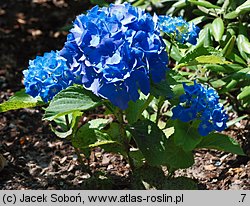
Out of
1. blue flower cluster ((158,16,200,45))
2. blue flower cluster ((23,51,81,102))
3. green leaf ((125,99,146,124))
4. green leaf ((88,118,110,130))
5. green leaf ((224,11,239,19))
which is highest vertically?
green leaf ((224,11,239,19))

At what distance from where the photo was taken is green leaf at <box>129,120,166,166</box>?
2.32m

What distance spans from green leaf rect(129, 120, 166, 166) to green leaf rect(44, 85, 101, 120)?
0.79 feet

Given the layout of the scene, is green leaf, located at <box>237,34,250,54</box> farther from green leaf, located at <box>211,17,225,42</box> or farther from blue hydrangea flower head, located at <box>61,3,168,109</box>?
blue hydrangea flower head, located at <box>61,3,168,109</box>

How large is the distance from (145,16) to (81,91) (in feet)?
1.17

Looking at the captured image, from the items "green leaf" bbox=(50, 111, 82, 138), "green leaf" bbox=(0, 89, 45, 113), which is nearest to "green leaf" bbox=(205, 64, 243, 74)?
"green leaf" bbox=(50, 111, 82, 138)

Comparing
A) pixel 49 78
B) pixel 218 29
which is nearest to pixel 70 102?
pixel 49 78

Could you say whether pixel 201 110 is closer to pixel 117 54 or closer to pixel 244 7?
pixel 117 54

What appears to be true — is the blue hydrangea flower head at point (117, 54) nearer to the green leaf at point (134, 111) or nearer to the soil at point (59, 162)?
the green leaf at point (134, 111)

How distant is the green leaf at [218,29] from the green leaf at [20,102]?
878 millimetres

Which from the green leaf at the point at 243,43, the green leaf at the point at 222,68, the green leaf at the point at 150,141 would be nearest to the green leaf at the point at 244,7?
the green leaf at the point at 243,43

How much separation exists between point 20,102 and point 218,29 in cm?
99

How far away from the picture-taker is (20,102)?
239 centimetres

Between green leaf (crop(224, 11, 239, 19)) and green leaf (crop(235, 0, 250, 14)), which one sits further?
green leaf (crop(224, 11, 239, 19))

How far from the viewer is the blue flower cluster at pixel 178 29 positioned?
2.45 m
